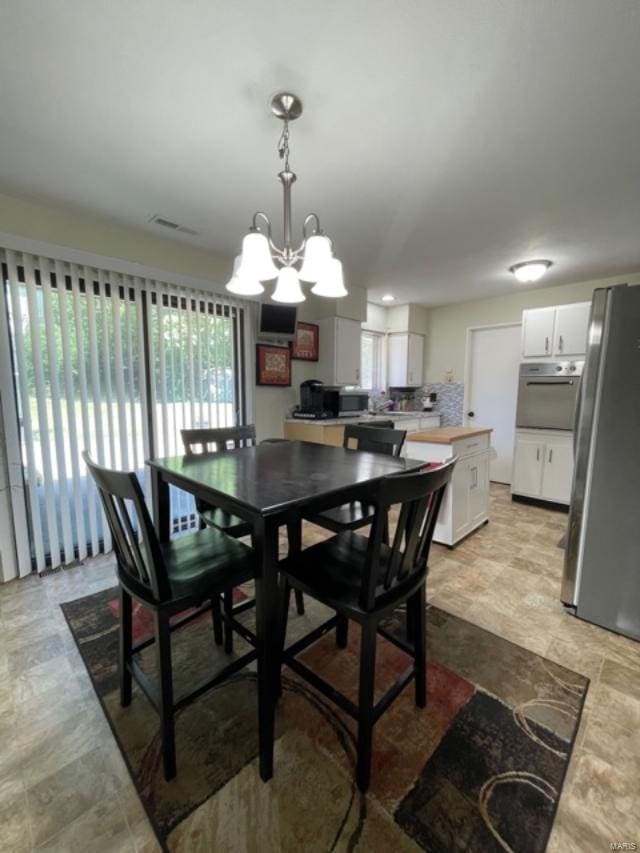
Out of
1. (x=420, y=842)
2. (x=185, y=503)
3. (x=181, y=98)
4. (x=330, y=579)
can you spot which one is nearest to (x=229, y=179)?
(x=181, y=98)

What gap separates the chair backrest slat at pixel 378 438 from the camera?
2107 millimetres

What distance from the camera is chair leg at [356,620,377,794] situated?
1.08 meters

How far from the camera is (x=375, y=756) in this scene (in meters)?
1.21

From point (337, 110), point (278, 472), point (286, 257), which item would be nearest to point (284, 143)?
point (337, 110)

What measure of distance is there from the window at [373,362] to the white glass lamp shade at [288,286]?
361cm

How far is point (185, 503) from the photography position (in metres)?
3.06

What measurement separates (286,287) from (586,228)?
2518 millimetres

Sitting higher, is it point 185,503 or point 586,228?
point 586,228

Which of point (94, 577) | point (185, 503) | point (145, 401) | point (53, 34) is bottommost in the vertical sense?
point (94, 577)

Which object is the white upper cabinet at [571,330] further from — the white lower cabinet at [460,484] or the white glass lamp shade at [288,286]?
the white glass lamp shade at [288,286]

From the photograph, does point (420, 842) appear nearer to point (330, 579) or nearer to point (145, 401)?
point (330, 579)

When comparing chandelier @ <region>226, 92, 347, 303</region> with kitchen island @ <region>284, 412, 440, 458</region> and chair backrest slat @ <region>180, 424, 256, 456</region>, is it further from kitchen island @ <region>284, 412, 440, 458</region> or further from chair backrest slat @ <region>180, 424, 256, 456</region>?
kitchen island @ <region>284, 412, 440, 458</region>

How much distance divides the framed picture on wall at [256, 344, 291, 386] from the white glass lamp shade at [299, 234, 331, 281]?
200 cm

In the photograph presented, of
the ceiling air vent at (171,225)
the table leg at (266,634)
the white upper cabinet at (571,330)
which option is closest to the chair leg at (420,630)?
the table leg at (266,634)
